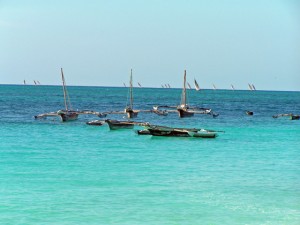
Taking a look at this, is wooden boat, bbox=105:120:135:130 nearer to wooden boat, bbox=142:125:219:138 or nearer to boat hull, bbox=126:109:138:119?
wooden boat, bbox=142:125:219:138

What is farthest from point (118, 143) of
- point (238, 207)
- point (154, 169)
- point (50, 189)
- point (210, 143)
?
point (238, 207)

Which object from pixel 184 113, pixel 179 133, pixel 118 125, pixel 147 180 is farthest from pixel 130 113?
pixel 147 180

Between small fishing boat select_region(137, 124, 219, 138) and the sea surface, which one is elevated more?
small fishing boat select_region(137, 124, 219, 138)

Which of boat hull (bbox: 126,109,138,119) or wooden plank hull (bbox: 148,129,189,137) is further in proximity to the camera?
boat hull (bbox: 126,109,138,119)

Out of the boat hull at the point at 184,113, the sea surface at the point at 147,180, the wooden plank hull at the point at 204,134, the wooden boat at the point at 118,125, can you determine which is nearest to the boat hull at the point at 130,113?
the boat hull at the point at 184,113

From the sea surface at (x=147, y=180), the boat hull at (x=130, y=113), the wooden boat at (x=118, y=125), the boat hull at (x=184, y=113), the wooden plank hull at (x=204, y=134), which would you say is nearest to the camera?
the sea surface at (x=147, y=180)

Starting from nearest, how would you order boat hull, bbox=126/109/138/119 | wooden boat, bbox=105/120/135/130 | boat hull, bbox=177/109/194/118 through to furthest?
1. wooden boat, bbox=105/120/135/130
2. boat hull, bbox=126/109/138/119
3. boat hull, bbox=177/109/194/118

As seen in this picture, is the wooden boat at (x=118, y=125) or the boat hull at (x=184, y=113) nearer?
the wooden boat at (x=118, y=125)

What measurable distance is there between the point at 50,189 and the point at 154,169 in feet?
23.5

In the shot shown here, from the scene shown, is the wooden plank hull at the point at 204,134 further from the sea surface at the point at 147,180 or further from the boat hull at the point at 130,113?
the boat hull at the point at 130,113

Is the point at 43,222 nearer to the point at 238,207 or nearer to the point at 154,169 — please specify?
the point at 238,207

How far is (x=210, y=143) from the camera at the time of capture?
4328 centimetres

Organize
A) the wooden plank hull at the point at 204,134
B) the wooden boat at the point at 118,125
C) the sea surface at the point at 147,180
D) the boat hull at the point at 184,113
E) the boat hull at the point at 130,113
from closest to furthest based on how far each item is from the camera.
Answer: the sea surface at the point at 147,180, the wooden plank hull at the point at 204,134, the wooden boat at the point at 118,125, the boat hull at the point at 130,113, the boat hull at the point at 184,113

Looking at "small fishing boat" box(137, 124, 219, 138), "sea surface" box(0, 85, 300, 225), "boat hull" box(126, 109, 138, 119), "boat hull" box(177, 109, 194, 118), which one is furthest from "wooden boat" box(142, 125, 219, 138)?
"boat hull" box(177, 109, 194, 118)
